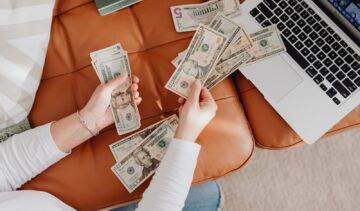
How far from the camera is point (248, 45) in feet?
4.31

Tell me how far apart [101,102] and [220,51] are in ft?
1.40

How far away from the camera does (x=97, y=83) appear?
133cm

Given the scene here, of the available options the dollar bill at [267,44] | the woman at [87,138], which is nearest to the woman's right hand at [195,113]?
the woman at [87,138]

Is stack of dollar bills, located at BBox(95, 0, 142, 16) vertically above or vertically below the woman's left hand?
above

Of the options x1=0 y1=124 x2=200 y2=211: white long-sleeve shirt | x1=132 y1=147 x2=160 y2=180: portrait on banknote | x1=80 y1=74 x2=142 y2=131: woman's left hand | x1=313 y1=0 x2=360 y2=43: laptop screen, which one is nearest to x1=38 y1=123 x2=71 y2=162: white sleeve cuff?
x1=0 y1=124 x2=200 y2=211: white long-sleeve shirt

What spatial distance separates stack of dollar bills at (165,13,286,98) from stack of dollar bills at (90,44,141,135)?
13 centimetres

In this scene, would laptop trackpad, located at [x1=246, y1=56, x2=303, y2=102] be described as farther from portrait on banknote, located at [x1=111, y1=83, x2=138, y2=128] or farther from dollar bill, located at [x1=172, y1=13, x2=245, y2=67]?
portrait on banknote, located at [x1=111, y1=83, x2=138, y2=128]

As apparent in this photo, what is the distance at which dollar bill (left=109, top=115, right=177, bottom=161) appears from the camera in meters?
1.27

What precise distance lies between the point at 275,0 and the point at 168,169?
67 cm

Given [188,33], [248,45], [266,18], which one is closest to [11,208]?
[188,33]

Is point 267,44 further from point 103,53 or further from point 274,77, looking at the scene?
point 103,53

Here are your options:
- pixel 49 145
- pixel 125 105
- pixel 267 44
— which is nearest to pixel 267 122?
pixel 267 44

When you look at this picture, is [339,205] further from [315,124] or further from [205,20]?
[205,20]

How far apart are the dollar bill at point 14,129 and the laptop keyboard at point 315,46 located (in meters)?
0.84
